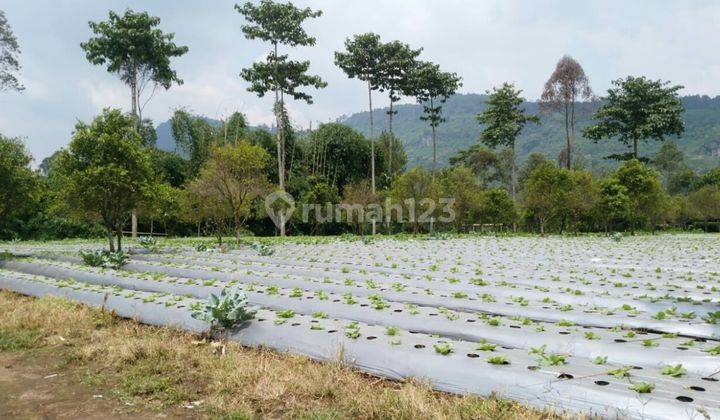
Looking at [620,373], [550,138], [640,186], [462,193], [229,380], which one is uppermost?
[550,138]

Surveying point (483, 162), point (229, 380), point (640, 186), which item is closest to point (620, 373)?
point (229, 380)

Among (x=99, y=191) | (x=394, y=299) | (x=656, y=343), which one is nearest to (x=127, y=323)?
(x=394, y=299)

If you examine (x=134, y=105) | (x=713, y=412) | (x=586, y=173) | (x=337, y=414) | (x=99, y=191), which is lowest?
(x=337, y=414)

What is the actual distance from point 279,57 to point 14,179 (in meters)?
18.2

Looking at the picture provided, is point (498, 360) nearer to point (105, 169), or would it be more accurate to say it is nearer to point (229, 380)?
point (229, 380)

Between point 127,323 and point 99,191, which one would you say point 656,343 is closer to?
point 127,323

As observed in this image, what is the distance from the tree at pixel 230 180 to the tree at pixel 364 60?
43.7 feet

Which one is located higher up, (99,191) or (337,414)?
(99,191)

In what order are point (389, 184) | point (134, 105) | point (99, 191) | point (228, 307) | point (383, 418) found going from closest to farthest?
point (383, 418)
point (228, 307)
point (99, 191)
point (134, 105)
point (389, 184)

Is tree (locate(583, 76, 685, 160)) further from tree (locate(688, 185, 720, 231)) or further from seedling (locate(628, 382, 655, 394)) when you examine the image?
seedling (locate(628, 382, 655, 394))

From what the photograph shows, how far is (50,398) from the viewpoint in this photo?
401cm

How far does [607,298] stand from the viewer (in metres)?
6.39

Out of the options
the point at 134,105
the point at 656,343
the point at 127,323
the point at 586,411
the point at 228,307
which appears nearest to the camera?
the point at 586,411

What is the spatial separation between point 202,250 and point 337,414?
12617 mm
